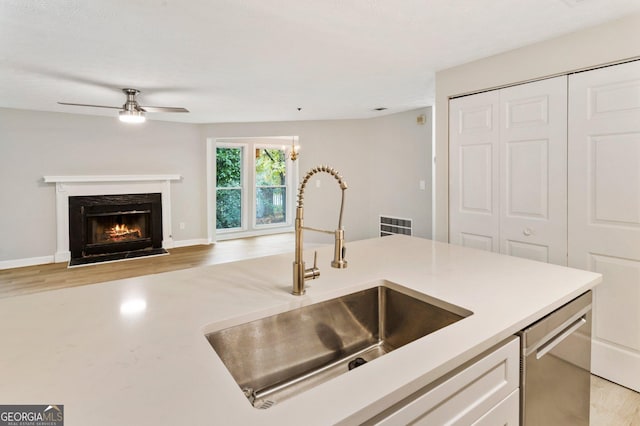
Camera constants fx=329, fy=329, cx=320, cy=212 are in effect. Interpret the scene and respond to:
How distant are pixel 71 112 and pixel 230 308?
5459 mm

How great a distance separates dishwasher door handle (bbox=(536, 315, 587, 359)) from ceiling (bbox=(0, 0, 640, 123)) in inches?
69.0

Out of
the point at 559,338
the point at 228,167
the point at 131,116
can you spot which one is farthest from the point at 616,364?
the point at 228,167

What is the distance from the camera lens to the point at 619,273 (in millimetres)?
2127

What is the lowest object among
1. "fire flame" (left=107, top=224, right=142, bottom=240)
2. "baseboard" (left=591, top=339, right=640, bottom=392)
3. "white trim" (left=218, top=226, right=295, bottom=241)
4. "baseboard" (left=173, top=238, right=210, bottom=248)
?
"baseboard" (left=591, top=339, right=640, bottom=392)

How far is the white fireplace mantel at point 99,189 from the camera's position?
4.95 meters

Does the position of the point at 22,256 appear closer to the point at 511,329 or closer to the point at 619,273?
the point at 511,329

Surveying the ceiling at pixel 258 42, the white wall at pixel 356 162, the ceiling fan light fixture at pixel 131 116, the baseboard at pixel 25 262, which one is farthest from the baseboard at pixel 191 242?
the ceiling fan light fixture at pixel 131 116

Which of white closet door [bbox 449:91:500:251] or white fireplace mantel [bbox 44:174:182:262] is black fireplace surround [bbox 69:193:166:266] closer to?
white fireplace mantel [bbox 44:174:182:262]

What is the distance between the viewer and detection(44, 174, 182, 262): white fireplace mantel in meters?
4.95

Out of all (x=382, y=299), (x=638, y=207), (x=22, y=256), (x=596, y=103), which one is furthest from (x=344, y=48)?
(x=22, y=256)

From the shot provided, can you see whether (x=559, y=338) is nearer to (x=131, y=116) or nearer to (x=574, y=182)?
(x=574, y=182)

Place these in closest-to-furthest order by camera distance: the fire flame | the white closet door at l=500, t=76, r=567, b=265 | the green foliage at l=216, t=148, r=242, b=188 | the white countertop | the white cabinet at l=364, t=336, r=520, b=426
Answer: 1. the white countertop
2. the white cabinet at l=364, t=336, r=520, b=426
3. the white closet door at l=500, t=76, r=567, b=265
4. the fire flame
5. the green foliage at l=216, t=148, r=242, b=188

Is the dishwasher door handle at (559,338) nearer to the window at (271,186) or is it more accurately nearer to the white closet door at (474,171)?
the white closet door at (474,171)

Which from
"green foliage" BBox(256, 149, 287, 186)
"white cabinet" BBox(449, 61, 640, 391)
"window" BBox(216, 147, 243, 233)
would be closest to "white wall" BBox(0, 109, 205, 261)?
"window" BBox(216, 147, 243, 233)
